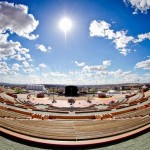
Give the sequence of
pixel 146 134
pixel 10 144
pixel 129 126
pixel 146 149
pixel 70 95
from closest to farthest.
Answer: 1. pixel 146 149
2. pixel 10 144
3. pixel 146 134
4. pixel 129 126
5. pixel 70 95

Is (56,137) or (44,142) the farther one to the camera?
(56,137)

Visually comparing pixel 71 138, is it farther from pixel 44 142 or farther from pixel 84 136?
pixel 44 142

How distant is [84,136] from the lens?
1077 centimetres

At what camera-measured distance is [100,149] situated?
938 centimetres

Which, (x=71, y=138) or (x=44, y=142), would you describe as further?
(x=71, y=138)

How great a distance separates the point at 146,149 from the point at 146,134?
2311 millimetres

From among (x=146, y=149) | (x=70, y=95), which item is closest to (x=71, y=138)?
(x=146, y=149)

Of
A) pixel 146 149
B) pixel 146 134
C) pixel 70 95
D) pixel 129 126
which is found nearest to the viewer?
pixel 146 149

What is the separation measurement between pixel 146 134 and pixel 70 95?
50584 mm

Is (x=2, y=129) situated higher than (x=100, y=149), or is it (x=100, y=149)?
(x=2, y=129)

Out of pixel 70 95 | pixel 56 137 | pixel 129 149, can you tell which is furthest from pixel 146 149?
pixel 70 95

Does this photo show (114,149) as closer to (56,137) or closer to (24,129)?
(56,137)

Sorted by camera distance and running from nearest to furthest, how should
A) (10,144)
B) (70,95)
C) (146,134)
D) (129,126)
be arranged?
(10,144), (146,134), (129,126), (70,95)

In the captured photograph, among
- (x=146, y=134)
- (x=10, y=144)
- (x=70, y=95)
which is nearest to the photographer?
(x=10, y=144)
